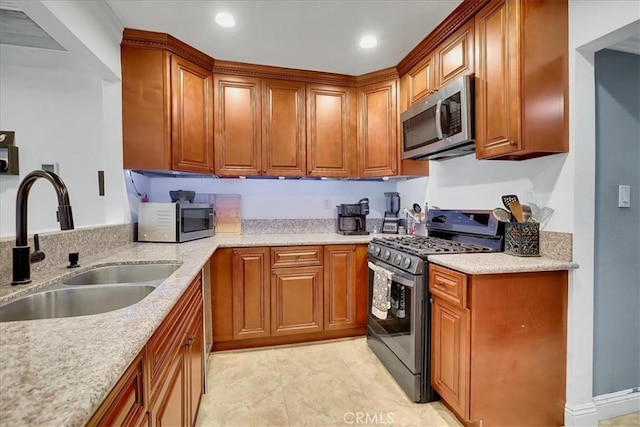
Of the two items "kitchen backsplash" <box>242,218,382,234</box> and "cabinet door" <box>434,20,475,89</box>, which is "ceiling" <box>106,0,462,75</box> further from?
"kitchen backsplash" <box>242,218,382,234</box>

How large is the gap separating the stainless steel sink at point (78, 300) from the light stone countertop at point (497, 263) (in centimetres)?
144

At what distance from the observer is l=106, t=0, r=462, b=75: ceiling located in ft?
6.03

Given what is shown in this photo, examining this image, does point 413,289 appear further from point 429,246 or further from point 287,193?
point 287,193

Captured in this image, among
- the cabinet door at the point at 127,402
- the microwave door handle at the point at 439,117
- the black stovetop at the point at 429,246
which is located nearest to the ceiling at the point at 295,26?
the microwave door handle at the point at 439,117

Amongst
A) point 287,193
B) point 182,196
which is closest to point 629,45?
point 287,193

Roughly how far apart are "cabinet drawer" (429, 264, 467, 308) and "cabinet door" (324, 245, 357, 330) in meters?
0.91

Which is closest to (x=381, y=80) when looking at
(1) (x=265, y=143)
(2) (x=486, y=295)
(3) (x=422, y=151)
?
(3) (x=422, y=151)

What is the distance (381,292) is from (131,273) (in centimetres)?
157

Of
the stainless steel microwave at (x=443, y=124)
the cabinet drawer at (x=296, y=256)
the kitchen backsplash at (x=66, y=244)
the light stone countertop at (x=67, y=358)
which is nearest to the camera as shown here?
the light stone countertop at (x=67, y=358)

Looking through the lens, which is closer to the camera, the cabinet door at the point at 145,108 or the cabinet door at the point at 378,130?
the cabinet door at the point at 145,108

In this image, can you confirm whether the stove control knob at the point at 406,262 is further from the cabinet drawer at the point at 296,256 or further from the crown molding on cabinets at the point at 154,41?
the crown molding on cabinets at the point at 154,41

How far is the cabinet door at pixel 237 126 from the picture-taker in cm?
257

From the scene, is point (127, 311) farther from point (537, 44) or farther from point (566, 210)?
point (537, 44)

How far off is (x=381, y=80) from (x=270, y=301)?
228cm
